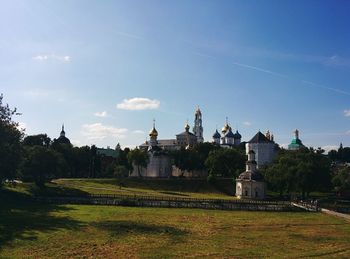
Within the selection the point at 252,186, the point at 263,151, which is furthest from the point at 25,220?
the point at 263,151

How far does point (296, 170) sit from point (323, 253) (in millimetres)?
51830

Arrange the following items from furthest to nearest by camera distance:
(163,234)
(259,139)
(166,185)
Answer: (259,139)
(166,185)
(163,234)

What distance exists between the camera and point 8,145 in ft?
195

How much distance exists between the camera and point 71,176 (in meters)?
124

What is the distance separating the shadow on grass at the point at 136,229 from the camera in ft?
122

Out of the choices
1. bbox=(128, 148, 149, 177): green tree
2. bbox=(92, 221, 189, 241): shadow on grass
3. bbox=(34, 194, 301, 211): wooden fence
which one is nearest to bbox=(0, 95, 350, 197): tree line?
bbox=(128, 148, 149, 177): green tree

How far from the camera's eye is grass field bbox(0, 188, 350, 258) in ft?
99.7

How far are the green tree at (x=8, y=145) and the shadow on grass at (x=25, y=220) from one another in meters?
3.90

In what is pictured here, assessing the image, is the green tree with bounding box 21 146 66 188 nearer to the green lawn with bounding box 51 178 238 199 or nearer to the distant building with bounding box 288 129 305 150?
the green lawn with bounding box 51 178 238 199

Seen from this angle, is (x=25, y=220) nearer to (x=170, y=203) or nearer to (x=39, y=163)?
(x=170, y=203)

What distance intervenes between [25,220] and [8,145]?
62.4ft

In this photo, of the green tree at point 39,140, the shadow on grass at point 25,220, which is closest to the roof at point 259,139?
the green tree at point 39,140

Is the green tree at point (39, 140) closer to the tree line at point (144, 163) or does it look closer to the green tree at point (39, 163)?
the tree line at point (144, 163)

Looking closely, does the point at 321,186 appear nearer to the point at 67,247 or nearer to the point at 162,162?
the point at 162,162
